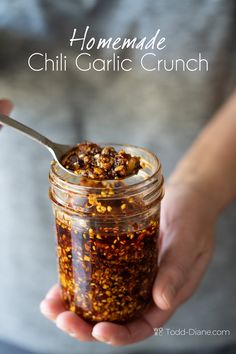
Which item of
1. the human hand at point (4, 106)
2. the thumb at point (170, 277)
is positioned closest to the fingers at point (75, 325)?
the thumb at point (170, 277)

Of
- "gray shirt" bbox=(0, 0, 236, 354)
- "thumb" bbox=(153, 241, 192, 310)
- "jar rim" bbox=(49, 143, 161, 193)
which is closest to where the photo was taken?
"jar rim" bbox=(49, 143, 161, 193)

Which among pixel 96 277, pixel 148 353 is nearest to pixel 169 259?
pixel 96 277

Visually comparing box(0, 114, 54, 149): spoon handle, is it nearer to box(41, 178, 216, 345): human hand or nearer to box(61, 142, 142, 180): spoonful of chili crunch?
box(61, 142, 142, 180): spoonful of chili crunch

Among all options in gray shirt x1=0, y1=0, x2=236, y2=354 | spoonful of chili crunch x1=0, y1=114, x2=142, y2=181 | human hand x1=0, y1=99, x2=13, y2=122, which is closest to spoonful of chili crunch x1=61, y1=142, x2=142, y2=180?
spoonful of chili crunch x1=0, y1=114, x2=142, y2=181

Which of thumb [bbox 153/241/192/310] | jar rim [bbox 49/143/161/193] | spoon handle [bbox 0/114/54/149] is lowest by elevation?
thumb [bbox 153/241/192/310]

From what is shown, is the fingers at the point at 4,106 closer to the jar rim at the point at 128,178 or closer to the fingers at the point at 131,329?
the jar rim at the point at 128,178
